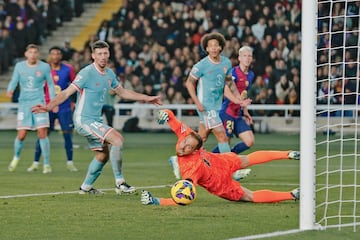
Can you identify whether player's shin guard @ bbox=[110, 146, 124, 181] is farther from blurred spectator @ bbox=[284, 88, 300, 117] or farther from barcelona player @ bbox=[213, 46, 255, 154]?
blurred spectator @ bbox=[284, 88, 300, 117]

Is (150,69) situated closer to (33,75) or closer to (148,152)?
(148,152)

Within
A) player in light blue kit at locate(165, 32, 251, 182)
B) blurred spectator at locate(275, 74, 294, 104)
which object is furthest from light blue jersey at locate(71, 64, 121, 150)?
blurred spectator at locate(275, 74, 294, 104)

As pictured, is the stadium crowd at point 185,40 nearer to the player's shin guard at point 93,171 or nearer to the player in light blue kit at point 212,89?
Result: the player in light blue kit at point 212,89

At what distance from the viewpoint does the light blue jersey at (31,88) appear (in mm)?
18531

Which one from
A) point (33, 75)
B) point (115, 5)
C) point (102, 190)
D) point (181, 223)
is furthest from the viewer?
point (115, 5)

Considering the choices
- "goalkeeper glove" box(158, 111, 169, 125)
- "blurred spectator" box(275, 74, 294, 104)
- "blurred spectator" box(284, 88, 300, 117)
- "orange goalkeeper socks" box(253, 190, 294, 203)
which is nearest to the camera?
"orange goalkeeper socks" box(253, 190, 294, 203)

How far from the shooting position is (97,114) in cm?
1444

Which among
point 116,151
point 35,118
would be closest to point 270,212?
point 116,151

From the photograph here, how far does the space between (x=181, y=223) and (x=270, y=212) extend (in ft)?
4.43

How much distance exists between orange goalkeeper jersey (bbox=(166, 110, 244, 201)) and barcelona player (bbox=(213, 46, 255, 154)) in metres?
3.75

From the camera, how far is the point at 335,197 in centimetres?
1364

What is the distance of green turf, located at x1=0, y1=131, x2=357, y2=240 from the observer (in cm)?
1042

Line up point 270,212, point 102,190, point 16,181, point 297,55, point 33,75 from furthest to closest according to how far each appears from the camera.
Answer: point 297,55, point 33,75, point 16,181, point 102,190, point 270,212

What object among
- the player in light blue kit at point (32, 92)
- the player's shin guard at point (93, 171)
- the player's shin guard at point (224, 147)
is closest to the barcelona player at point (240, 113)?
the player's shin guard at point (224, 147)
